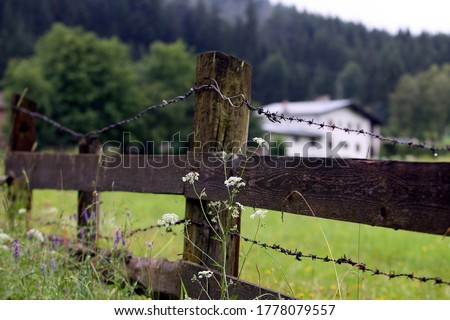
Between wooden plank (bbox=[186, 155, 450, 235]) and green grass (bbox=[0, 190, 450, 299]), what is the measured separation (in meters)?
0.37

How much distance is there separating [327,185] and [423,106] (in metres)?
85.5

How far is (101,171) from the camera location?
3.97 meters

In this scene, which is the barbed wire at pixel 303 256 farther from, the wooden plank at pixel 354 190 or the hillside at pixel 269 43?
the hillside at pixel 269 43

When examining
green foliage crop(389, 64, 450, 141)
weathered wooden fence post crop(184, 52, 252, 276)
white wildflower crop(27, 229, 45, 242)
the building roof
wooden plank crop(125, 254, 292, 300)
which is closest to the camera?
wooden plank crop(125, 254, 292, 300)

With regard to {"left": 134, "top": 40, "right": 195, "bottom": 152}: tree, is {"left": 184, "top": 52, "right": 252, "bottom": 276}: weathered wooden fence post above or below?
below

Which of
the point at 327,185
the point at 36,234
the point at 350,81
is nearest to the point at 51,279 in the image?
the point at 36,234

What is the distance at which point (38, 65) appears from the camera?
174ft

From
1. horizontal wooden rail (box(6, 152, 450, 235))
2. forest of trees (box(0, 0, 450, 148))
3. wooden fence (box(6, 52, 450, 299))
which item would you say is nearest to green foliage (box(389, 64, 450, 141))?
forest of trees (box(0, 0, 450, 148))

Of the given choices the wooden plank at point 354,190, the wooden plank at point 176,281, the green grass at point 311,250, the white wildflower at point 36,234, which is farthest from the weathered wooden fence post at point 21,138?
the wooden plank at point 354,190

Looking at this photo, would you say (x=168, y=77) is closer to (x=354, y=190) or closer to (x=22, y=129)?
(x=22, y=129)

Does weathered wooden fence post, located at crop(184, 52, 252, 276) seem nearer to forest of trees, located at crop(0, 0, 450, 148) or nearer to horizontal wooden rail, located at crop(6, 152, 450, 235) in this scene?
horizontal wooden rail, located at crop(6, 152, 450, 235)

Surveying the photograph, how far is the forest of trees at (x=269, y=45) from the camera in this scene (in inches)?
3071

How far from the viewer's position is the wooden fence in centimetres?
186
